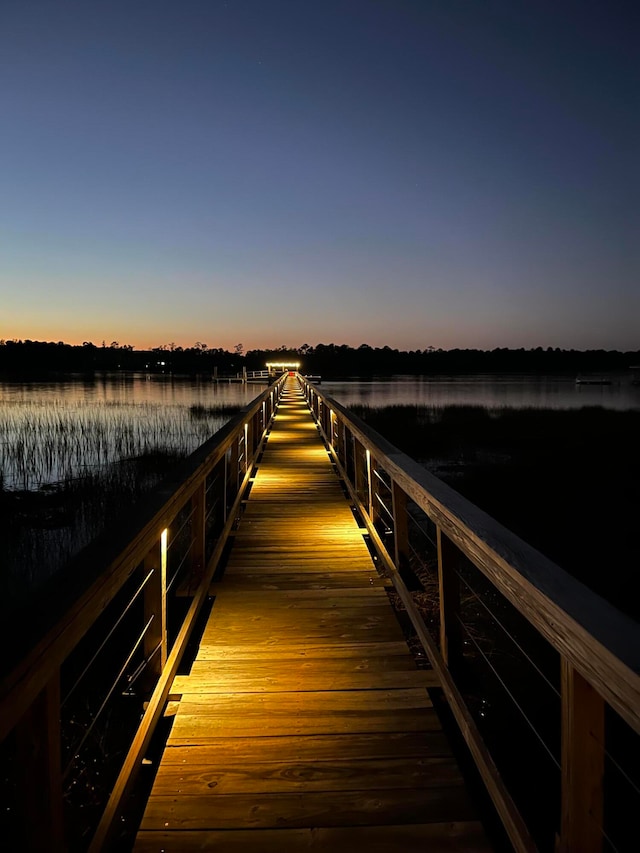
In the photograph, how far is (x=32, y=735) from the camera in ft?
3.76

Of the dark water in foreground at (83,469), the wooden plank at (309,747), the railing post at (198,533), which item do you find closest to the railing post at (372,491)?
the railing post at (198,533)

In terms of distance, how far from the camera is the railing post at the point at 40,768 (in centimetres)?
114

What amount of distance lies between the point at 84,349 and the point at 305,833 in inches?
4848

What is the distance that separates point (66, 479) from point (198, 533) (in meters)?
10.0

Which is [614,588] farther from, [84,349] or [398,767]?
[84,349]

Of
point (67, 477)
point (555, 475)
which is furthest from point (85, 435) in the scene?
point (555, 475)

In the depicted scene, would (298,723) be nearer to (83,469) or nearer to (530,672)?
(530,672)

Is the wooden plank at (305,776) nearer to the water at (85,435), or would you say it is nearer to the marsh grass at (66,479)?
the marsh grass at (66,479)

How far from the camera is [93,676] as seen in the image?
173 inches

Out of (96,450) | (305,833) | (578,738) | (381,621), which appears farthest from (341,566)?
(96,450)

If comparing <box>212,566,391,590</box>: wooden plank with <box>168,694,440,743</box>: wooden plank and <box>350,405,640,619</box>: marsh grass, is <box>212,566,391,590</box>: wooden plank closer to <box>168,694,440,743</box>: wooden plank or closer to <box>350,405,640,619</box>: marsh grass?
<box>168,694,440,743</box>: wooden plank

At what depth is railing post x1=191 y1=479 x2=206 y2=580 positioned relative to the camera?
136 inches

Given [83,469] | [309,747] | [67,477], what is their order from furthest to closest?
[83,469]
[67,477]
[309,747]

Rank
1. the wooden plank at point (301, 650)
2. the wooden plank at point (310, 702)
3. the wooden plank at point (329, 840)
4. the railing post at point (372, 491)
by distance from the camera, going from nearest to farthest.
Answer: the wooden plank at point (329, 840)
the wooden plank at point (310, 702)
the wooden plank at point (301, 650)
the railing post at point (372, 491)
